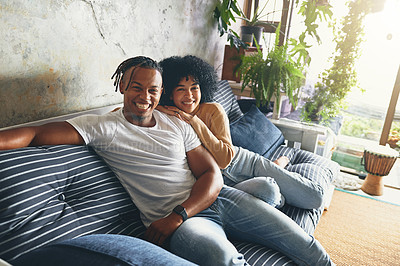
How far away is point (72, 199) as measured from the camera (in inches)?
43.6

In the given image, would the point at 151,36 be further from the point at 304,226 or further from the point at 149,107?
the point at 304,226

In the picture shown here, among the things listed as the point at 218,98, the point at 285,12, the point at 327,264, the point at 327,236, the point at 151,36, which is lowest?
the point at 327,236

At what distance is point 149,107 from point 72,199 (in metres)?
0.46

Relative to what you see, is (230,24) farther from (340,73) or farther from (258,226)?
(258,226)

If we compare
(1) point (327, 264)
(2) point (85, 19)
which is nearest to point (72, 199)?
(2) point (85, 19)

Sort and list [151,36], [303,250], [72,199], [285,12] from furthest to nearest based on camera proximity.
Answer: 1. [285,12]
2. [151,36]
3. [303,250]
4. [72,199]

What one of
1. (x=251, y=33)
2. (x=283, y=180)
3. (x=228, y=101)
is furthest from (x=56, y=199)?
(x=251, y=33)

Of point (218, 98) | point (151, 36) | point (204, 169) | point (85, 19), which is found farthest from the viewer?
point (218, 98)

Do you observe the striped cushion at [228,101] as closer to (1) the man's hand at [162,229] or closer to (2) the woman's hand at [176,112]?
(2) the woman's hand at [176,112]

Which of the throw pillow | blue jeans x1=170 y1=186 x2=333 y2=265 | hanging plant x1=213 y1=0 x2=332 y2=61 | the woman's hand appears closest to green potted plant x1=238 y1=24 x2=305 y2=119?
hanging plant x1=213 y1=0 x2=332 y2=61

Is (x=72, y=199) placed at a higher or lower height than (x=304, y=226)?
higher

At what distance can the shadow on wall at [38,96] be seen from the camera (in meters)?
1.23

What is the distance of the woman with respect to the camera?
4.69ft

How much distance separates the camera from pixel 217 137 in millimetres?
1583
